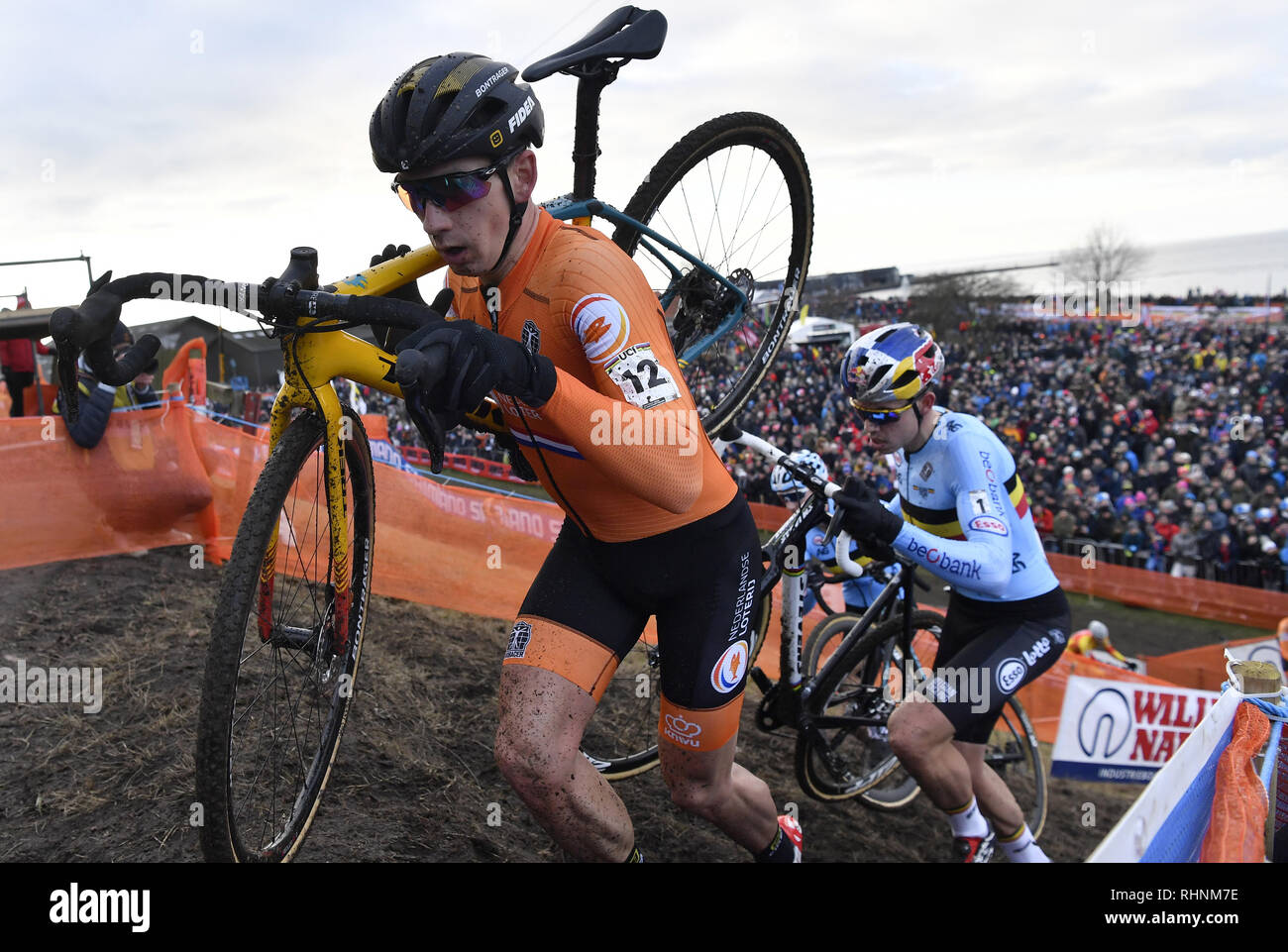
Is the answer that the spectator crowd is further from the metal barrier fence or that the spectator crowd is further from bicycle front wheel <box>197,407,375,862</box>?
bicycle front wheel <box>197,407,375,862</box>

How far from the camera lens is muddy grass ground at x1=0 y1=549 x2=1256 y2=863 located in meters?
3.54

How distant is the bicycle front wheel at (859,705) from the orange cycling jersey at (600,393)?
2358mm

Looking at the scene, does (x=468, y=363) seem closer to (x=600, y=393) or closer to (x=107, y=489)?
(x=600, y=393)

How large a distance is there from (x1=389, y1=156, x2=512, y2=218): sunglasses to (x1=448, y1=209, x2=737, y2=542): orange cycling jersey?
0.94 ft

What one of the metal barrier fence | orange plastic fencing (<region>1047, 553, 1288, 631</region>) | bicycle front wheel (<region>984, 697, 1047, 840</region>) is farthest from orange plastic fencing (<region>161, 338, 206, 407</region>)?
orange plastic fencing (<region>1047, 553, 1288, 631</region>)

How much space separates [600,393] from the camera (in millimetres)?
2617

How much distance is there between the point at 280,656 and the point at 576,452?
1444mm

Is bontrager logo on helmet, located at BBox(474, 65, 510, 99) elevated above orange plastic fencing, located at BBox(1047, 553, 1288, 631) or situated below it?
above

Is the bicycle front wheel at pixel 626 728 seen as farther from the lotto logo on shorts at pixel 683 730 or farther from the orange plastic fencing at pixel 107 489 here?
the orange plastic fencing at pixel 107 489

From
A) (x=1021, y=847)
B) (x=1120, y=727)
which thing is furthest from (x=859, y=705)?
(x=1120, y=727)

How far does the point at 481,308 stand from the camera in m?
3.02

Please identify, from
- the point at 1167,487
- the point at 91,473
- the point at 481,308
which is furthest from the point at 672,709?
the point at 1167,487
